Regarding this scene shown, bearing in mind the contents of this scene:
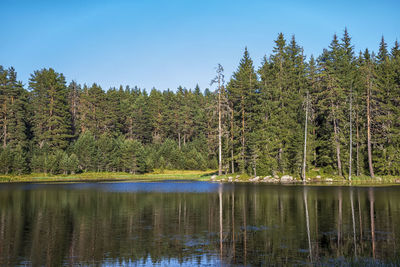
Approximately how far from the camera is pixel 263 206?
26734mm

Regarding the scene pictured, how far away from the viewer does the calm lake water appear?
12828mm

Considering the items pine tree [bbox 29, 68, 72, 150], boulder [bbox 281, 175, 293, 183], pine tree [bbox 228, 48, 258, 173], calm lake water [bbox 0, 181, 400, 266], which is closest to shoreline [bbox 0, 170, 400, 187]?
boulder [bbox 281, 175, 293, 183]

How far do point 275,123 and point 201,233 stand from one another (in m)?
45.8

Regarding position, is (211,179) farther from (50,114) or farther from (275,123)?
(50,114)

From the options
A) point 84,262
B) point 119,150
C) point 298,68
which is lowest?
point 84,262

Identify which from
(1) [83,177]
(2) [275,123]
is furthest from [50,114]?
(2) [275,123]

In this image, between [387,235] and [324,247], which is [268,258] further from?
[387,235]

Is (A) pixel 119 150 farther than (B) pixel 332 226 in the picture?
Yes

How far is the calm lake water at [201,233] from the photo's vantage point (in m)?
12.8

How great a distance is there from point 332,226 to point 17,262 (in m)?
14.0

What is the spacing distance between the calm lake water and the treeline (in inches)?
1229

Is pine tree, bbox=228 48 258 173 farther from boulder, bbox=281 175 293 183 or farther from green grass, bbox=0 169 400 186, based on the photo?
boulder, bbox=281 175 293 183

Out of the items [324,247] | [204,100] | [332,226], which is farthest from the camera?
[204,100]

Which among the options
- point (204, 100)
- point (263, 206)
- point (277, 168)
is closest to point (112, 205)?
point (263, 206)
